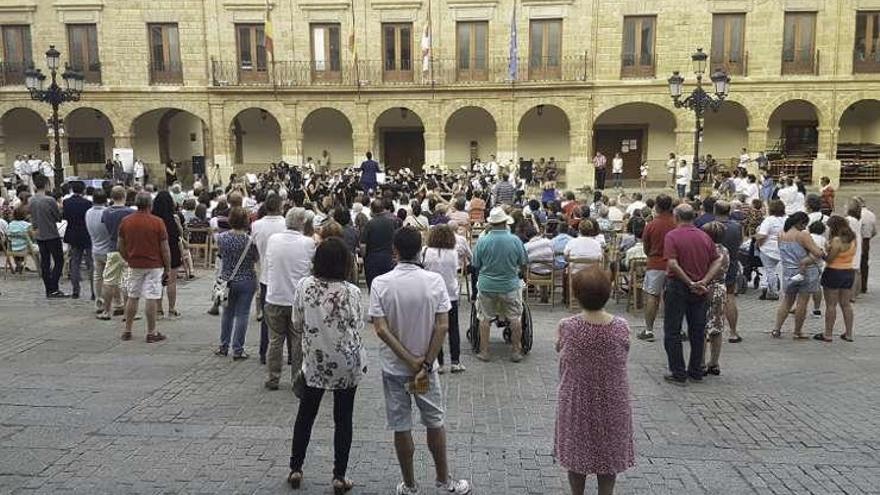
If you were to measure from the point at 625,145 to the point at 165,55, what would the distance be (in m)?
18.4

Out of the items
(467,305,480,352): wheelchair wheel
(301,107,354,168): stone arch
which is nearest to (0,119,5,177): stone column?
(301,107,354,168): stone arch

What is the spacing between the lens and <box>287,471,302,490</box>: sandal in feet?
14.8

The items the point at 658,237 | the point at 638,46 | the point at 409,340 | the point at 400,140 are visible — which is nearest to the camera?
the point at 409,340

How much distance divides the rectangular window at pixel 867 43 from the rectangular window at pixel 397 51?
16083 mm

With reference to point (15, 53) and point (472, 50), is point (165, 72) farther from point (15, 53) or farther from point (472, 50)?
point (472, 50)

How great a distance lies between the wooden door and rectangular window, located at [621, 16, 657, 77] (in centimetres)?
329

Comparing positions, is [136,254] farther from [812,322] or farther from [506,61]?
[506,61]

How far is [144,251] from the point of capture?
7.76m

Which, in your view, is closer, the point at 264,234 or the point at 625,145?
the point at 264,234

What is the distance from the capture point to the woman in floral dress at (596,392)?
12.5 feet

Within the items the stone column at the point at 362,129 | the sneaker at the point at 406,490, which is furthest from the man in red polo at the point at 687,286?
the stone column at the point at 362,129

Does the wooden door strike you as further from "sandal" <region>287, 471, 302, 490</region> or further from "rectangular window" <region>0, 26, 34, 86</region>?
"sandal" <region>287, 471, 302, 490</region>

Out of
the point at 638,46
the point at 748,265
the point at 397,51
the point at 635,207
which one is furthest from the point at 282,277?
the point at 638,46

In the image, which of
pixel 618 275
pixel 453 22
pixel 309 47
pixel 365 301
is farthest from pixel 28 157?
pixel 618 275
